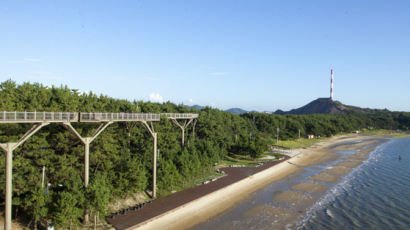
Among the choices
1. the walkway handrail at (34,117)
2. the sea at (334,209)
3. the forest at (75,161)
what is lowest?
the sea at (334,209)

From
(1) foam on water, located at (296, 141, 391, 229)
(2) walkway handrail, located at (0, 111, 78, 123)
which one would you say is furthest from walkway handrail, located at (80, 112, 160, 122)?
(1) foam on water, located at (296, 141, 391, 229)

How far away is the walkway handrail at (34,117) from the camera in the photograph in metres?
20.5

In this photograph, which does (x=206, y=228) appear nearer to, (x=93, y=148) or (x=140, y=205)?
(x=140, y=205)

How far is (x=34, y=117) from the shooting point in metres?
22.0

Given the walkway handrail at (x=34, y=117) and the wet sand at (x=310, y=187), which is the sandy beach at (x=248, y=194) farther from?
the walkway handrail at (x=34, y=117)

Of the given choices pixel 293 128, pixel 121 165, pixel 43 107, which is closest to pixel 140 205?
pixel 121 165

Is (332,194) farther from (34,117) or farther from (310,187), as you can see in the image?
(34,117)

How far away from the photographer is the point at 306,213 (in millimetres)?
34750

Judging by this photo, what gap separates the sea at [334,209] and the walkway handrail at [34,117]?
1769cm

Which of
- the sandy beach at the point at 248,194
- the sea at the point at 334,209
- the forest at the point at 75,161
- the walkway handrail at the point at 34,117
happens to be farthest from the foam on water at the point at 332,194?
the walkway handrail at the point at 34,117

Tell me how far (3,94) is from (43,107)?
3985mm

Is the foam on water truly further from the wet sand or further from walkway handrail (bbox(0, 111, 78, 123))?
walkway handrail (bbox(0, 111, 78, 123))

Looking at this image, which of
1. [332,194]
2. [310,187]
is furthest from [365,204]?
[310,187]

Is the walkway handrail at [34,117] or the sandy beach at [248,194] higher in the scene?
the walkway handrail at [34,117]
